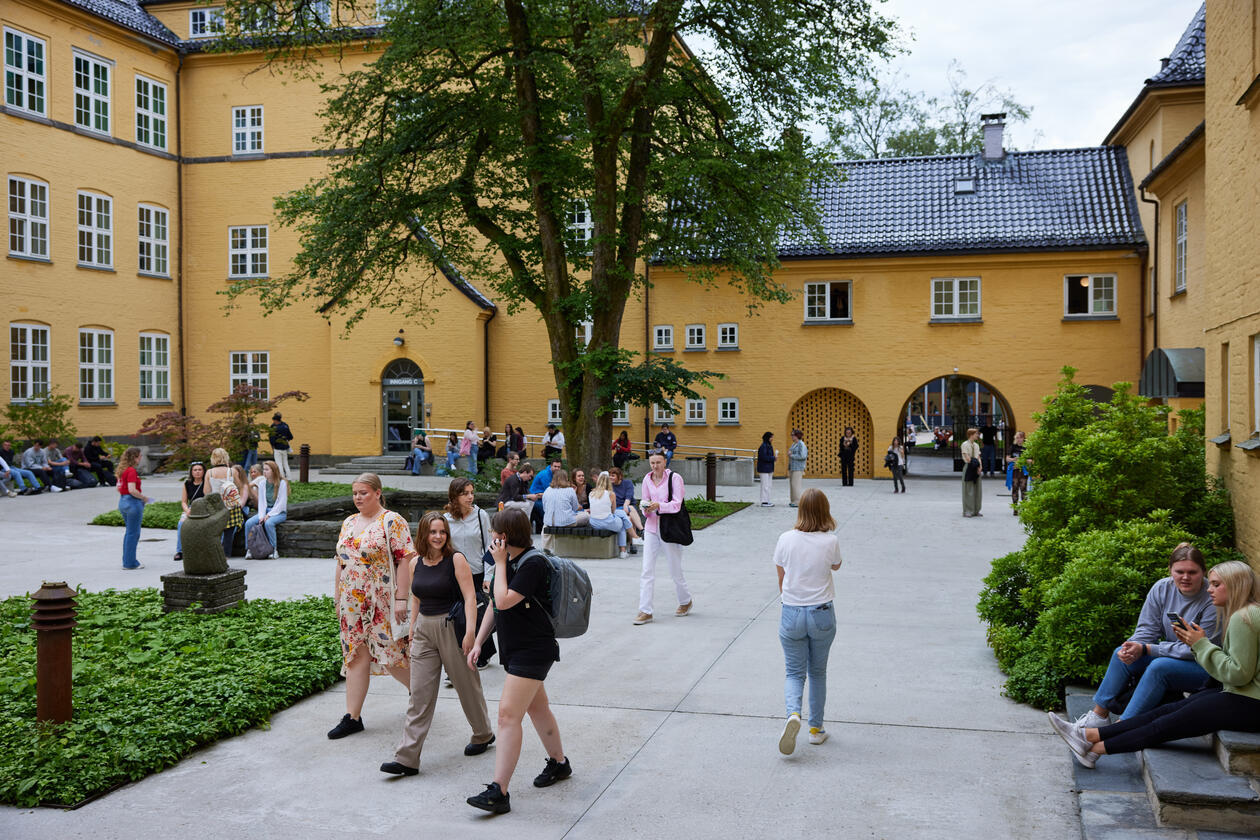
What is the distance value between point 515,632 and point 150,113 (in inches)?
1253

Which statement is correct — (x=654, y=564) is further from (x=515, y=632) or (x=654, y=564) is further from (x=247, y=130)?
(x=247, y=130)

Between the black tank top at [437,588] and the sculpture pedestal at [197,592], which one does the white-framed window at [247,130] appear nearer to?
the sculpture pedestal at [197,592]

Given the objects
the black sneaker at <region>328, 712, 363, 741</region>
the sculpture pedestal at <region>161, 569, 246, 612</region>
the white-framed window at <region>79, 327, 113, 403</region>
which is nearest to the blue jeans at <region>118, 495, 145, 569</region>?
the sculpture pedestal at <region>161, 569, 246, 612</region>

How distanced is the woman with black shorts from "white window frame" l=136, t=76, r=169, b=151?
3078 cm

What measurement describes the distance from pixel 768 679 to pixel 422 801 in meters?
3.46

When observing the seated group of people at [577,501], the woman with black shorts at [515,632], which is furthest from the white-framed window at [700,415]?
the woman with black shorts at [515,632]

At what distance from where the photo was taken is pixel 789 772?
21.4 ft

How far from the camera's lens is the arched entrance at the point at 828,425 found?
31422mm

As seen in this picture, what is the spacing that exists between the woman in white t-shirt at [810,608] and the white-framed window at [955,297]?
2469cm

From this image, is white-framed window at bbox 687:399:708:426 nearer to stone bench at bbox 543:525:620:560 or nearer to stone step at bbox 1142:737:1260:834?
stone bench at bbox 543:525:620:560

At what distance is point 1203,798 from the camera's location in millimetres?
5492

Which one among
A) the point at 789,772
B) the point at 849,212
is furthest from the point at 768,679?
the point at 849,212

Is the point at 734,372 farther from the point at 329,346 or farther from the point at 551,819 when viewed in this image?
the point at 551,819

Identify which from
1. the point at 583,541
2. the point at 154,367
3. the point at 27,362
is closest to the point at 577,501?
the point at 583,541
